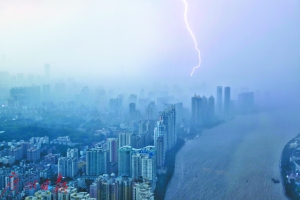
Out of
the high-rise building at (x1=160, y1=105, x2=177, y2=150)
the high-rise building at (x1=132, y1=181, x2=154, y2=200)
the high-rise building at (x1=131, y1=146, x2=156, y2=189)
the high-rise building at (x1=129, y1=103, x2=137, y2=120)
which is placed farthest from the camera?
the high-rise building at (x1=129, y1=103, x2=137, y2=120)

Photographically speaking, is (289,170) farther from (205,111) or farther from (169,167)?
(205,111)

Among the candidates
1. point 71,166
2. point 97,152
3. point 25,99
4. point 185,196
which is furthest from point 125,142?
point 25,99

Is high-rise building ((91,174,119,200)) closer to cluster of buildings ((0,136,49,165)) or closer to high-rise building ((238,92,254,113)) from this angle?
cluster of buildings ((0,136,49,165))

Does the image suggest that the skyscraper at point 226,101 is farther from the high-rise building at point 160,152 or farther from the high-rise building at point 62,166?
the high-rise building at point 62,166

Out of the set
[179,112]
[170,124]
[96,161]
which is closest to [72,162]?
[96,161]

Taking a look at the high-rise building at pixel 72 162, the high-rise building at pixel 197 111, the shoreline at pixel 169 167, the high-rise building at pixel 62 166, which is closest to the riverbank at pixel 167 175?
the shoreline at pixel 169 167

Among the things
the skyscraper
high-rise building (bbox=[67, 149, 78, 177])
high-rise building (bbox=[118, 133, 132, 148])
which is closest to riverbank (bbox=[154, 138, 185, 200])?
high-rise building (bbox=[118, 133, 132, 148])
